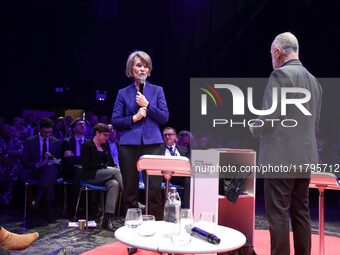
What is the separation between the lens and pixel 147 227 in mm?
2227

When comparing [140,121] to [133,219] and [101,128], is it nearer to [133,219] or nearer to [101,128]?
[133,219]

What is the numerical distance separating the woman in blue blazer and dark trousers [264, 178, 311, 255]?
92 centimetres

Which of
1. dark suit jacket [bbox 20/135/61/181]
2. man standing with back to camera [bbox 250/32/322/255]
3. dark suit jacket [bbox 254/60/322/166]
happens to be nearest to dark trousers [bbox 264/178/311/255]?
man standing with back to camera [bbox 250/32/322/255]

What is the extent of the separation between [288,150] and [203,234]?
82 centimetres

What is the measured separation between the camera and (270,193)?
2500mm

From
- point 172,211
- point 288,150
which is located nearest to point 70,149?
point 172,211

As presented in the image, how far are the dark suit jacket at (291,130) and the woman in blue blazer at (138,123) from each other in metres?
0.86

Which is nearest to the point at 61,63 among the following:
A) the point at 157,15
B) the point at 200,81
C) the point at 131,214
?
the point at 157,15

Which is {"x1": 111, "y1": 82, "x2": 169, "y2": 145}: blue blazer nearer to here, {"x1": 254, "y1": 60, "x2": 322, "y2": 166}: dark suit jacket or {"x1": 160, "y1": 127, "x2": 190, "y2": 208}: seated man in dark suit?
{"x1": 254, "y1": 60, "x2": 322, "y2": 166}: dark suit jacket

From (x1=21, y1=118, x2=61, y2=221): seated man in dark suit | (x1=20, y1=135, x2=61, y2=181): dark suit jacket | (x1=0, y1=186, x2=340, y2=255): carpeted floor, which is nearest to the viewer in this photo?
(x1=0, y1=186, x2=340, y2=255): carpeted floor

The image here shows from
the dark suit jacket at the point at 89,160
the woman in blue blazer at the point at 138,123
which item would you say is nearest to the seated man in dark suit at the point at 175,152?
the dark suit jacket at the point at 89,160

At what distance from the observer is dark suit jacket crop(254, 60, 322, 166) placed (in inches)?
96.8

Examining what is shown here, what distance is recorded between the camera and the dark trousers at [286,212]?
2.45 m

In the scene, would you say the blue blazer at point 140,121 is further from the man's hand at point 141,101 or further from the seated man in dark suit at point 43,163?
the seated man in dark suit at point 43,163
